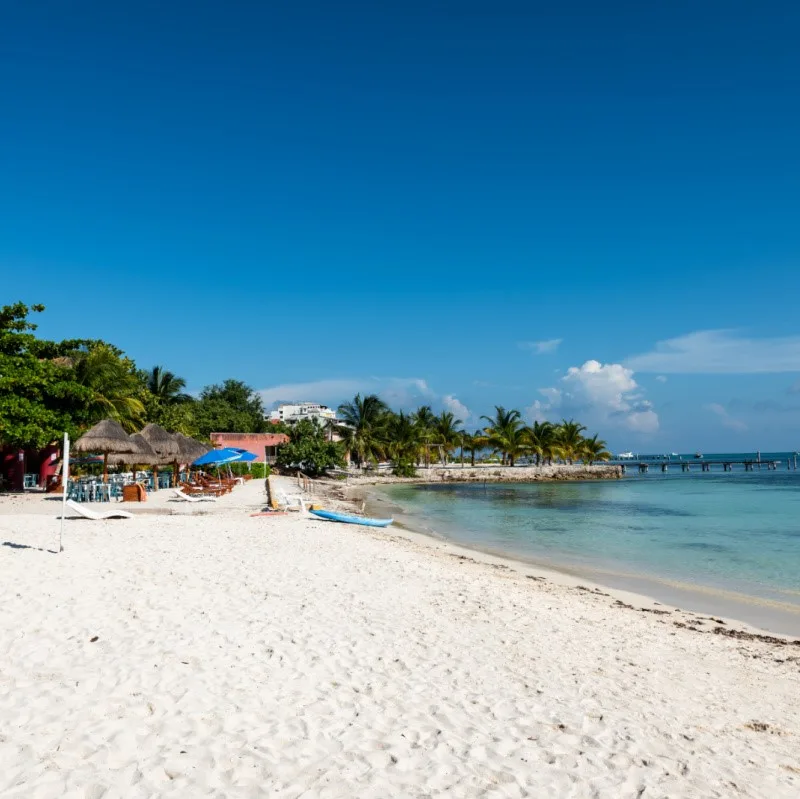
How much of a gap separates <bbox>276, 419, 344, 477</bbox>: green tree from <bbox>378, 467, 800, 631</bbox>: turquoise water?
1367cm

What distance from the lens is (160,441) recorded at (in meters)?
23.4

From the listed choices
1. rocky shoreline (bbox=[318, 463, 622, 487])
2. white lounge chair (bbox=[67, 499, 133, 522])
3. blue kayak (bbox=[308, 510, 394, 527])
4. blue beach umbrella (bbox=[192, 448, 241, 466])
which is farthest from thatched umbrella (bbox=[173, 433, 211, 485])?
rocky shoreline (bbox=[318, 463, 622, 487])

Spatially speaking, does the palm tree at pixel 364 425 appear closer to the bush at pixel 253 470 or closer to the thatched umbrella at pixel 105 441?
the bush at pixel 253 470

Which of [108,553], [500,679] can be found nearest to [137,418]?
[108,553]

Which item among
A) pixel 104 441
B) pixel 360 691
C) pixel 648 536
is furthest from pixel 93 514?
pixel 648 536

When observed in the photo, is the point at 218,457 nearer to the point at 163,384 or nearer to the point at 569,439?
the point at 163,384

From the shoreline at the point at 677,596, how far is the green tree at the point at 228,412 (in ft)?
123

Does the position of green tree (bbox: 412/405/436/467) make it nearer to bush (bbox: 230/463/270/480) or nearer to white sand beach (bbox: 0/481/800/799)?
bush (bbox: 230/463/270/480)

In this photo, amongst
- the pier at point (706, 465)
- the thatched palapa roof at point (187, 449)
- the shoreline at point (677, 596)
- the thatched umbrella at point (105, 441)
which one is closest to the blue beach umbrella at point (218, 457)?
the thatched palapa roof at point (187, 449)

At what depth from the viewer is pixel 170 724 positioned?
399 centimetres

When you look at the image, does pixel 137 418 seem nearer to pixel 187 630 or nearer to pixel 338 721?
pixel 187 630

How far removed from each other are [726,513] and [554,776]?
2818 cm

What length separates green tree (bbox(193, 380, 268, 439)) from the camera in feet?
175

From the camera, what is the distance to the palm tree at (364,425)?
188ft
